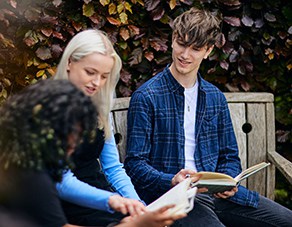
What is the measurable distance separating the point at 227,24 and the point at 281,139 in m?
0.73

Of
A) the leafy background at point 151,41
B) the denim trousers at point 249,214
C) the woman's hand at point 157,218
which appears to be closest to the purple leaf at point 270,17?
the leafy background at point 151,41

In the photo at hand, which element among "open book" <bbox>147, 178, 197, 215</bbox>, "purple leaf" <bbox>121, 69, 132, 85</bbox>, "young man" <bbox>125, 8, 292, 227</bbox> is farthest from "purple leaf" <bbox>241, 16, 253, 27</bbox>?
"open book" <bbox>147, 178, 197, 215</bbox>

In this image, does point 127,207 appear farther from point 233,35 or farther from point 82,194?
point 233,35

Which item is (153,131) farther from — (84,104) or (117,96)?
(84,104)

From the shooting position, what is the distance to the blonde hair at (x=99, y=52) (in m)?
2.54

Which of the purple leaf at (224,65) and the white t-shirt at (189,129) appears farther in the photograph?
the purple leaf at (224,65)

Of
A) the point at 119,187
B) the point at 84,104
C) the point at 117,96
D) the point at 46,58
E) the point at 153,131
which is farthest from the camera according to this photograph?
the point at 117,96

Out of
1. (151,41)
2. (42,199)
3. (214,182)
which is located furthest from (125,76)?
(42,199)

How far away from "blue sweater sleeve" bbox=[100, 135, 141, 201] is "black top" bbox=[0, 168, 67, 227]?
0.97 meters

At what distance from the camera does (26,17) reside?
10.6 feet

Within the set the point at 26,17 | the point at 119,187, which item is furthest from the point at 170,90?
the point at 26,17

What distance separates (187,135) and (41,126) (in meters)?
1.47

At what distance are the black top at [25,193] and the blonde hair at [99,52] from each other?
723mm

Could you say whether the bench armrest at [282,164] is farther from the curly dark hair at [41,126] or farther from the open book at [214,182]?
the curly dark hair at [41,126]
